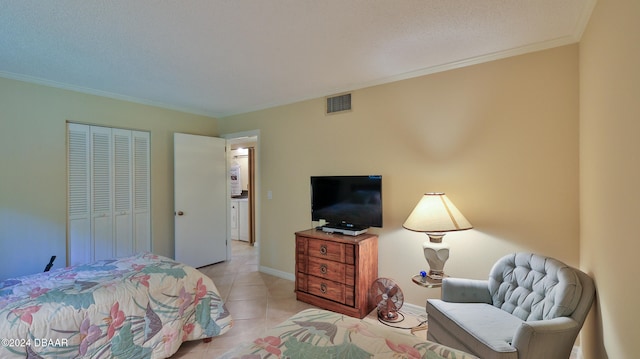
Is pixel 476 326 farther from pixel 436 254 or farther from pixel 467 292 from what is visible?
pixel 436 254

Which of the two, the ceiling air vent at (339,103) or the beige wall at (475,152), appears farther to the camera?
the ceiling air vent at (339,103)

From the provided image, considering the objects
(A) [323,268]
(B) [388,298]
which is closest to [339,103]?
(A) [323,268]

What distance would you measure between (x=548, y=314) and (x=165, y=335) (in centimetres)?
256

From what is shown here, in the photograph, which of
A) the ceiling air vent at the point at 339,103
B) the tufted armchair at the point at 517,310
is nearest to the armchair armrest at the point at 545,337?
the tufted armchair at the point at 517,310

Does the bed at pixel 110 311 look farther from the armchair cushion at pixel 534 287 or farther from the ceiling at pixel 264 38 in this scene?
the armchair cushion at pixel 534 287

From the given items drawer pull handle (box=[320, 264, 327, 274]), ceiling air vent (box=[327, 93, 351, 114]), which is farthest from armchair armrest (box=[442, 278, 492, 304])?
ceiling air vent (box=[327, 93, 351, 114])

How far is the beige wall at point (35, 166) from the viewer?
A: 2869mm

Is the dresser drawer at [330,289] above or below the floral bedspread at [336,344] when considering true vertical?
below

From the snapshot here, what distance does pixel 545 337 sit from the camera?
148cm

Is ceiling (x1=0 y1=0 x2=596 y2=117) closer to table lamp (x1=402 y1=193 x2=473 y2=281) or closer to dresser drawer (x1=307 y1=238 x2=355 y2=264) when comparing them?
table lamp (x1=402 y1=193 x2=473 y2=281)

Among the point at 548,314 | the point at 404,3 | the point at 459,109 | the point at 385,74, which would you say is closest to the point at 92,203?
the point at 385,74

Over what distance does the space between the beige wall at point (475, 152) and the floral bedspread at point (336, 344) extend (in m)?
1.60

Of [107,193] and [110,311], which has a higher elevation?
[107,193]

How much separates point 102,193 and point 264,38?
294 cm
